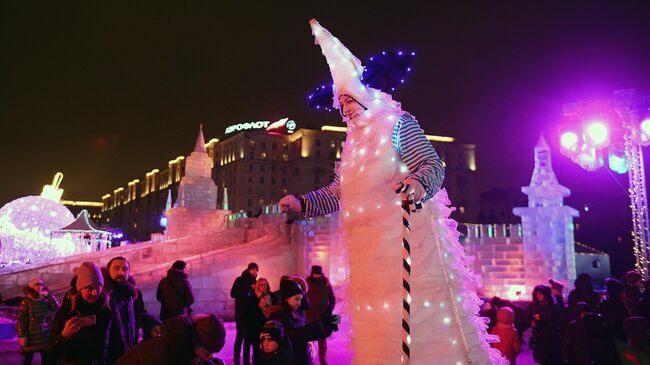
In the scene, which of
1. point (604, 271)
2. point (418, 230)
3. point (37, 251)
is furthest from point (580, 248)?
point (418, 230)

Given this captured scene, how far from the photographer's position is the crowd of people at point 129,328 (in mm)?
2928

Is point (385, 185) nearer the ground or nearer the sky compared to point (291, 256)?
nearer the sky

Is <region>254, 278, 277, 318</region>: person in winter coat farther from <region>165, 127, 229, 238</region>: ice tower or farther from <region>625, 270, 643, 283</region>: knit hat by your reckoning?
<region>165, 127, 229, 238</region>: ice tower

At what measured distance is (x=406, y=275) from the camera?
3.16 m

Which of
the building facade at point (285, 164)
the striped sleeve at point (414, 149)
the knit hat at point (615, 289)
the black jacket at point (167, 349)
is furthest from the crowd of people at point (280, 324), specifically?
the building facade at point (285, 164)

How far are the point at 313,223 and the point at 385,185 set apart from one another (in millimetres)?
16357

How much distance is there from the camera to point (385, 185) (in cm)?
342

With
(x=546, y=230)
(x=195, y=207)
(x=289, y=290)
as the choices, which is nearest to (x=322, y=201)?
(x=289, y=290)

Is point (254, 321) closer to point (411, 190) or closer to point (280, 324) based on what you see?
point (280, 324)

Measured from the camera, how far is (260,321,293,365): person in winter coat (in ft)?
14.4

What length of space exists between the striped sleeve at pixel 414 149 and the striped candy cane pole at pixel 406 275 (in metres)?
0.24

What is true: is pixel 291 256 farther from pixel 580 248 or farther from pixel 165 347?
pixel 580 248

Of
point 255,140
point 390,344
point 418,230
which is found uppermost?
point 255,140

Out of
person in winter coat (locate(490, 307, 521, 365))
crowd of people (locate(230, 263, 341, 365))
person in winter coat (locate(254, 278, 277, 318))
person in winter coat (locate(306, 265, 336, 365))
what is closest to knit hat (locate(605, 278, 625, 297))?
person in winter coat (locate(490, 307, 521, 365))
